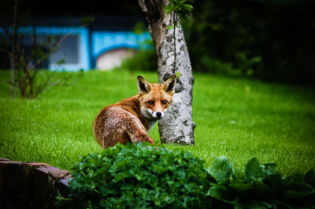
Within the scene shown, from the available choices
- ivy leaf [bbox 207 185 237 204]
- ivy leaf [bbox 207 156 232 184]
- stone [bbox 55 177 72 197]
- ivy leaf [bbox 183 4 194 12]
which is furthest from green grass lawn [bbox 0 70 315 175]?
ivy leaf [bbox 183 4 194 12]

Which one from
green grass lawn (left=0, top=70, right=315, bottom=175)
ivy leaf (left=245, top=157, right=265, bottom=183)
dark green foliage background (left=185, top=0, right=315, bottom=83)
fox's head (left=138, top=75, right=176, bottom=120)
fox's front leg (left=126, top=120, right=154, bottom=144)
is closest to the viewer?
ivy leaf (left=245, top=157, right=265, bottom=183)

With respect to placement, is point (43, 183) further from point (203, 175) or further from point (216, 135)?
point (216, 135)

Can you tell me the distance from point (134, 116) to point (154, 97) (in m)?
0.47

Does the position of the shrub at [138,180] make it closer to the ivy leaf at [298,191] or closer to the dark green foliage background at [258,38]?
the ivy leaf at [298,191]

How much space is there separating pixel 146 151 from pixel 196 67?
625 inches

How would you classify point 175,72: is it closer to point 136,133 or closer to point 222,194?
point 136,133

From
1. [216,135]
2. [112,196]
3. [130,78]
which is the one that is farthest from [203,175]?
[130,78]

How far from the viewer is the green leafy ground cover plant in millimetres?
3869

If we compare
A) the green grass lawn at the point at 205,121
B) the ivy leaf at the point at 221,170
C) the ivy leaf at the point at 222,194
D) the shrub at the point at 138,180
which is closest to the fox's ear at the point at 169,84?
the green grass lawn at the point at 205,121

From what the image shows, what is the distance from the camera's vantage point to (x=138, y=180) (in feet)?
13.0

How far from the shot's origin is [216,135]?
793 cm

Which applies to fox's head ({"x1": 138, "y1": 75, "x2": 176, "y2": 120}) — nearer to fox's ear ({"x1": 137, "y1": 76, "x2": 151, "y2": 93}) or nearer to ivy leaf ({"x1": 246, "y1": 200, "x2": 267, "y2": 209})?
fox's ear ({"x1": 137, "y1": 76, "x2": 151, "y2": 93})

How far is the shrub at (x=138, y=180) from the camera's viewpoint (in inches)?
151

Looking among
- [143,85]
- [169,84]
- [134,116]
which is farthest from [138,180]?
[169,84]
